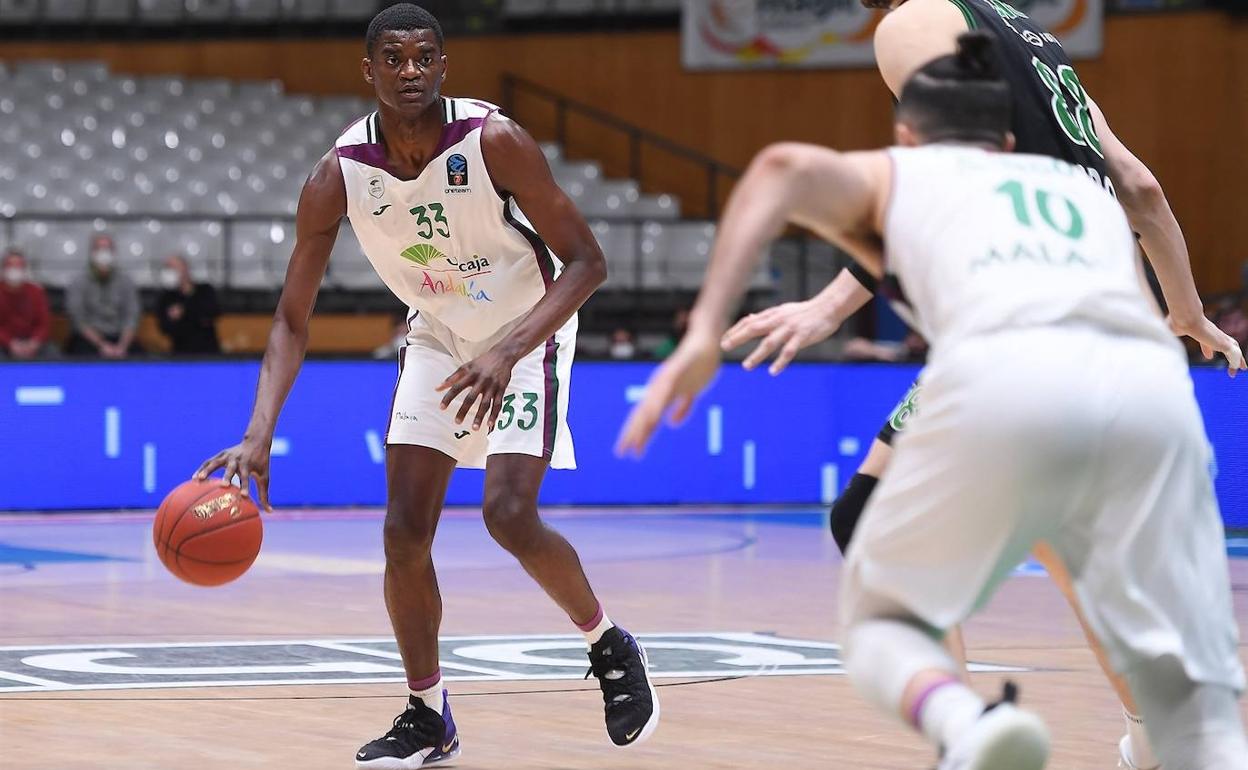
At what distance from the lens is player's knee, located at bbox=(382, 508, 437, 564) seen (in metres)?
5.42

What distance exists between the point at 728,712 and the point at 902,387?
7.86 metres

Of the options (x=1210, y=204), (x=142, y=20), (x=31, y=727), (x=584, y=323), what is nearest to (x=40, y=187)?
(x=142, y=20)

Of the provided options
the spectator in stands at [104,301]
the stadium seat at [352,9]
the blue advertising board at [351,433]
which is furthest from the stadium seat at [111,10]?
the blue advertising board at [351,433]

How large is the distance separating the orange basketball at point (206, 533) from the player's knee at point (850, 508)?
157 centimetres

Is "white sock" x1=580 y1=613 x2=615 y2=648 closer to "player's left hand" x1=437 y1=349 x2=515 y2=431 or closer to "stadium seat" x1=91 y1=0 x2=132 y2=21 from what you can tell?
"player's left hand" x1=437 y1=349 x2=515 y2=431

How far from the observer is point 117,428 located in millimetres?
13180

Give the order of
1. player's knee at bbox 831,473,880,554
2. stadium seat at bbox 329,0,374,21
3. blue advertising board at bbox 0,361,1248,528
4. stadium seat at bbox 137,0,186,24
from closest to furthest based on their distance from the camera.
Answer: player's knee at bbox 831,473,880,554 → blue advertising board at bbox 0,361,1248,528 → stadium seat at bbox 137,0,186,24 → stadium seat at bbox 329,0,374,21

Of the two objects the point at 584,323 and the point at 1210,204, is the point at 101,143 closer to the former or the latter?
the point at 584,323

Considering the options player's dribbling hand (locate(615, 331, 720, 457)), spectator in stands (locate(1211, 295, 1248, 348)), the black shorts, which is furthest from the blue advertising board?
player's dribbling hand (locate(615, 331, 720, 457))

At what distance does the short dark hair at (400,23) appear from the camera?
213 inches

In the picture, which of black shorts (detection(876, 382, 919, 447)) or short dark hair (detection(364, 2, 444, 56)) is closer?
black shorts (detection(876, 382, 919, 447))

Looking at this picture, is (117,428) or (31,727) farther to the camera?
(117,428)

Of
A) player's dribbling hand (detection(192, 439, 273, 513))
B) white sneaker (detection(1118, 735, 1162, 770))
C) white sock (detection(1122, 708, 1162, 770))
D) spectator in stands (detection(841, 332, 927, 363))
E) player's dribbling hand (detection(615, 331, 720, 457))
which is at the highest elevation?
player's dribbling hand (detection(615, 331, 720, 457))

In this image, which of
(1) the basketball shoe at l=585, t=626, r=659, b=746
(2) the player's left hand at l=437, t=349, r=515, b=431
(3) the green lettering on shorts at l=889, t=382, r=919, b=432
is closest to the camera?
(3) the green lettering on shorts at l=889, t=382, r=919, b=432
